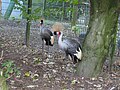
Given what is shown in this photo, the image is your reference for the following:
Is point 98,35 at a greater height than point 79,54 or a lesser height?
greater

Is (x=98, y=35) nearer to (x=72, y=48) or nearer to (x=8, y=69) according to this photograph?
(x=72, y=48)

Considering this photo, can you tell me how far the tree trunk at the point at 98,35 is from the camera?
4.96 m

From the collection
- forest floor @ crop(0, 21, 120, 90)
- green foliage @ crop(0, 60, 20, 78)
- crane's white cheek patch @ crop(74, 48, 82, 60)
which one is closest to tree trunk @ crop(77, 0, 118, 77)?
crane's white cheek patch @ crop(74, 48, 82, 60)

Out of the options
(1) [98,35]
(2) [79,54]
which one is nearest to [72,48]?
(2) [79,54]

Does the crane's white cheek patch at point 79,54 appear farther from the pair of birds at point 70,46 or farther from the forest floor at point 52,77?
the forest floor at point 52,77

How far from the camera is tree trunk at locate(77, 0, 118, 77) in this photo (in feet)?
16.3

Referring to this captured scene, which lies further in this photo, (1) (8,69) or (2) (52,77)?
(2) (52,77)

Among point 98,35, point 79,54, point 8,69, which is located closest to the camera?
point 8,69

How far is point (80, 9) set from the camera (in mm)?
9938

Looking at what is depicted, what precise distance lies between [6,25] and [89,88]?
9.18m

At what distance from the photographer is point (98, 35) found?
5.04 m

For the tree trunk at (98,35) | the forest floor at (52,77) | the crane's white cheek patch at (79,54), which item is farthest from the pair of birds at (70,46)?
the forest floor at (52,77)

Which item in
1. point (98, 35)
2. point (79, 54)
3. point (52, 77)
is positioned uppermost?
point (98, 35)

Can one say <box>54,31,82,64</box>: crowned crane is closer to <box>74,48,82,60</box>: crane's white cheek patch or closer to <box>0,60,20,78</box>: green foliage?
<box>74,48,82,60</box>: crane's white cheek patch
